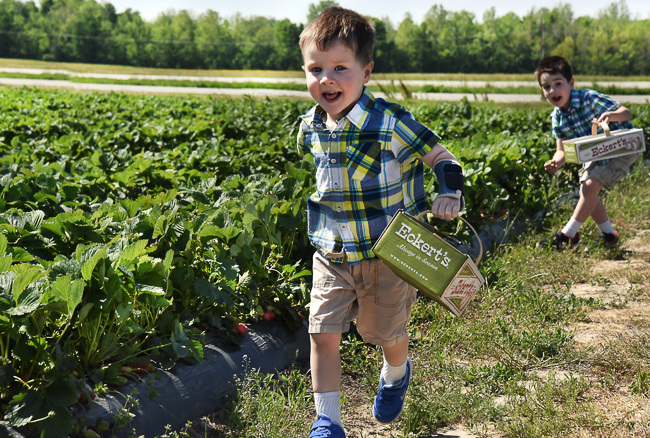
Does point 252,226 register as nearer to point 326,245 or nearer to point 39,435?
point 326,245

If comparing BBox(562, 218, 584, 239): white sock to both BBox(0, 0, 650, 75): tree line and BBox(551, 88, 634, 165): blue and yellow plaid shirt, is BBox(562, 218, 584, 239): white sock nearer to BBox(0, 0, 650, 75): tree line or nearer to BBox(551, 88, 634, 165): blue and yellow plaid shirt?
BBox(551, 88, 634, 165): blue and yellow plaid shirt

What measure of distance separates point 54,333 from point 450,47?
55.9m

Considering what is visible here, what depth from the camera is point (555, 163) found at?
449cm

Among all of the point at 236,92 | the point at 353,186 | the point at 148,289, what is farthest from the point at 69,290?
the point at 236,92

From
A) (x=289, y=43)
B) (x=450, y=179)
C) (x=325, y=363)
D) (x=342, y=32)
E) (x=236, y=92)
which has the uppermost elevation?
(x=289, y=43)

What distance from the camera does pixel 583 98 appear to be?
466 cm

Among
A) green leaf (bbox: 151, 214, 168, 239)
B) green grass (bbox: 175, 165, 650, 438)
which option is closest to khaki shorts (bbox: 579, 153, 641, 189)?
green grass (bbox: 175, 165, 650, 438)

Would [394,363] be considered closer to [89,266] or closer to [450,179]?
[450,179]

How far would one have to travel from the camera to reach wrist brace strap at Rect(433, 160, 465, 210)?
210 centimetres

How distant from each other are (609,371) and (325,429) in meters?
1.47

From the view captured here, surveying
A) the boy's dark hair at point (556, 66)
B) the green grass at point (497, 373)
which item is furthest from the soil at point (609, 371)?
the boy's dark hair at point (556, 66)

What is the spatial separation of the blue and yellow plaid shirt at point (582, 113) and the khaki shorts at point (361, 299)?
10.3ft

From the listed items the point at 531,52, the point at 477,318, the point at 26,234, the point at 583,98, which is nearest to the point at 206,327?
the point at 26,234

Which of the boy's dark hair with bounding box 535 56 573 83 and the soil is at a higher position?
the boy's dark hair with bounding box 535 56 573 83
